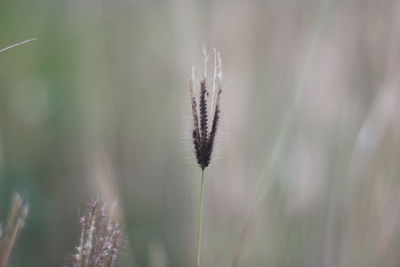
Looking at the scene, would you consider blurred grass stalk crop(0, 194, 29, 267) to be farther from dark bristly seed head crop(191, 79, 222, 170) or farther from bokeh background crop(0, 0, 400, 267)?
bokeh background crop(0, 0, 400, 267)

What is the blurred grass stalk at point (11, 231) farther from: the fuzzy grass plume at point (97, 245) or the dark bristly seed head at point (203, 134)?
the dark bristly seed head at point (203, 134)

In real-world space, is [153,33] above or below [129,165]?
above

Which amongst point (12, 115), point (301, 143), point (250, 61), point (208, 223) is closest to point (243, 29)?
point (250, 61)

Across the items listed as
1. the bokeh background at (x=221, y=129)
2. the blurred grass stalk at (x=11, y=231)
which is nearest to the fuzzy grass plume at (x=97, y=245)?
the blurred grass stalk at (x=11, y=231)

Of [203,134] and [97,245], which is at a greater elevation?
[203,134]

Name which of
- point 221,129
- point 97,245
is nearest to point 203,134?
point 97,245

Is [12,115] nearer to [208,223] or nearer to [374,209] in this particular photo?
[208,223]

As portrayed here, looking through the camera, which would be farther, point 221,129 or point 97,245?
point 221,129

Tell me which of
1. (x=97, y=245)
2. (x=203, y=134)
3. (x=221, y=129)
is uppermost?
(x=221, y=129)

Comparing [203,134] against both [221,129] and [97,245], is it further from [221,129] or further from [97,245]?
[221,129]
